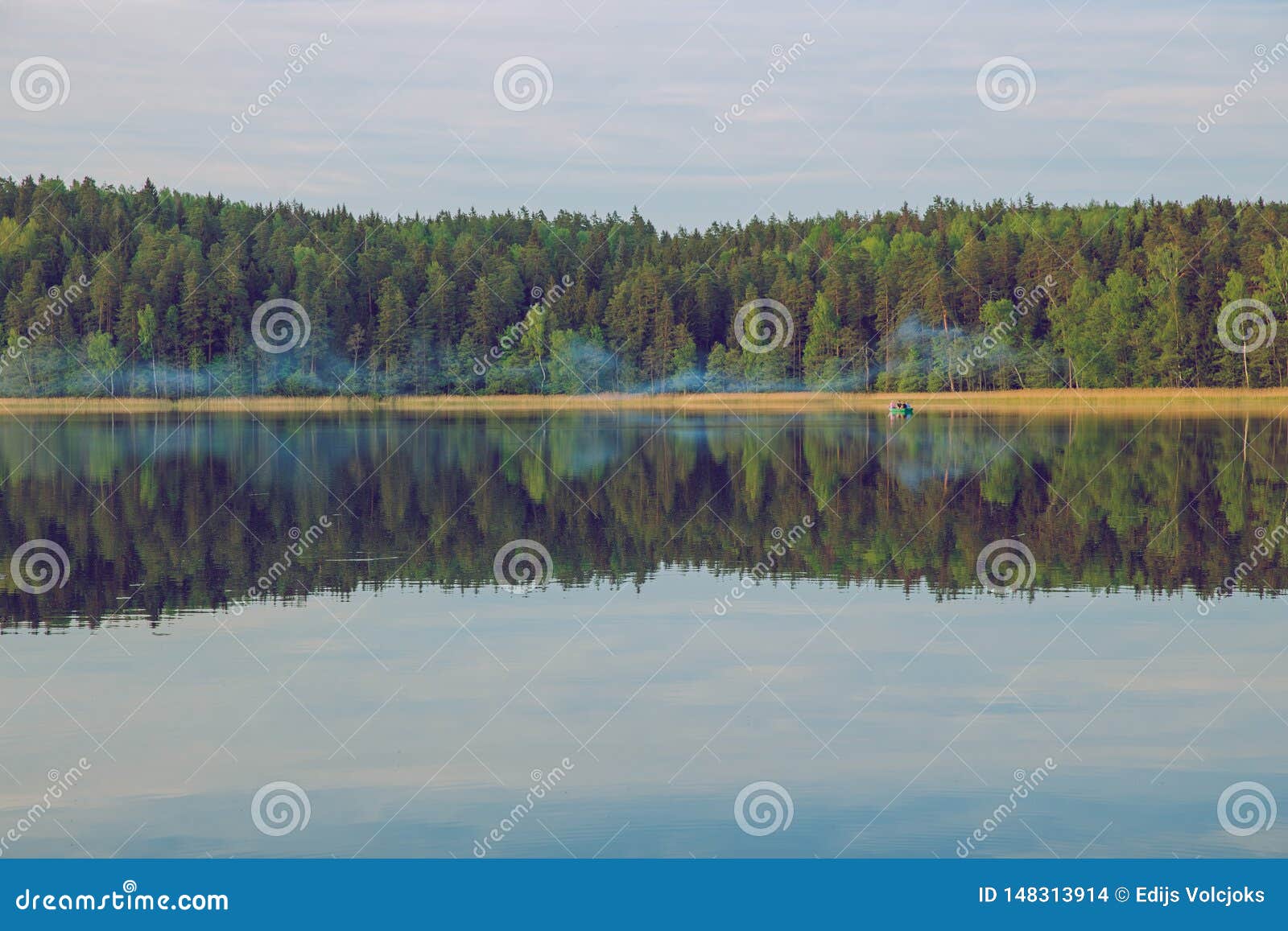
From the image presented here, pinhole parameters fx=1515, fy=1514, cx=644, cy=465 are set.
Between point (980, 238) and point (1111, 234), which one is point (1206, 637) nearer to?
point (1111, 234)

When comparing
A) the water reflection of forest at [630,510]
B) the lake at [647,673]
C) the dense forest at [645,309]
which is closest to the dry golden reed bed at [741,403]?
the dense forest at [645,309]

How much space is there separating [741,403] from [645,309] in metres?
17.7

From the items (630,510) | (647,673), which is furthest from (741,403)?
(647,673)

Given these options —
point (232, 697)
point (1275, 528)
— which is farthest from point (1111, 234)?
point (232, 697)

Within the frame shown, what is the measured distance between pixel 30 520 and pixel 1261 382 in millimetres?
116683

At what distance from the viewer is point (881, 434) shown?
77.6m

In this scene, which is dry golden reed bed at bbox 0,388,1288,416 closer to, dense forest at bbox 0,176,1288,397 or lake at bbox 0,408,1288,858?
dense forest at bbox 0,176,1288,397

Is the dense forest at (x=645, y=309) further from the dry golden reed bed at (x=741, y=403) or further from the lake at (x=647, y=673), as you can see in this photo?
the lake at (x=647, y=673)

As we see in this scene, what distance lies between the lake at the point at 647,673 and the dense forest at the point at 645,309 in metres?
100

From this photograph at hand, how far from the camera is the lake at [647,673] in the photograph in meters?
13.7

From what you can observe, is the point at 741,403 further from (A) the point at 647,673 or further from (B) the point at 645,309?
(A) the point at 647,673

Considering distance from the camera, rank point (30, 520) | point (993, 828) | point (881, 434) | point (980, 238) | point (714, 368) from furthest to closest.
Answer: point (980, 238) → point (714, 368) → point (881, 434) → point (30, 520) → point (993, 828)

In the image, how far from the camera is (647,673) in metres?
19.5

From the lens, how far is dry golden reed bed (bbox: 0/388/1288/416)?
4737 inches
